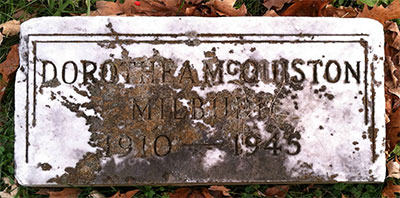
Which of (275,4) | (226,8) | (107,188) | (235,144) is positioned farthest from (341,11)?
(107,188)

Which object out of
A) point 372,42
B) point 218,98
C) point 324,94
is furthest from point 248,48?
point 372,42

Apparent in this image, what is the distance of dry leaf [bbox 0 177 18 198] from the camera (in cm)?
274

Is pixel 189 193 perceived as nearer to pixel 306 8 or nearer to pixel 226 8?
pixel 226 8

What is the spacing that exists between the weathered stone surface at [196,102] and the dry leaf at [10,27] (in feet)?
1.32

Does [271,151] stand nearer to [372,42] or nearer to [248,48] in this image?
[248,48]

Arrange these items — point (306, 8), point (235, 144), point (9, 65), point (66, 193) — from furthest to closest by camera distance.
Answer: point (306, 8) < point (9, 65) < point (66, 193) < point (235, 144)

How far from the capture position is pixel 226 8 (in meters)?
2.82

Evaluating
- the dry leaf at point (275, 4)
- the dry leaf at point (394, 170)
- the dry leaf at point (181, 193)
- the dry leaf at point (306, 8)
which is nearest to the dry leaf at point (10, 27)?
the dry leaf at point (181, 193)

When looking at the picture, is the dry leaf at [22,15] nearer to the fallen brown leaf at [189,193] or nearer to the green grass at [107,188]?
the green grass at [107,188]

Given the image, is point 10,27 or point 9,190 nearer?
point 9,190

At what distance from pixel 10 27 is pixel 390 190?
3019mm

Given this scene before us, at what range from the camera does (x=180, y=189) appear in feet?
9.04

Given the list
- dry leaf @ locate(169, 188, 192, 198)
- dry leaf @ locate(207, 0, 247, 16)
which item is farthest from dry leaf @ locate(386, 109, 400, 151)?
dry leaf @ locate(169, 188, 192, 198)

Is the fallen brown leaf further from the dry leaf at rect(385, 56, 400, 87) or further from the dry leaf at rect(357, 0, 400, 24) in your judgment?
the dry leaf at rect(357, 0, 400, 24)
